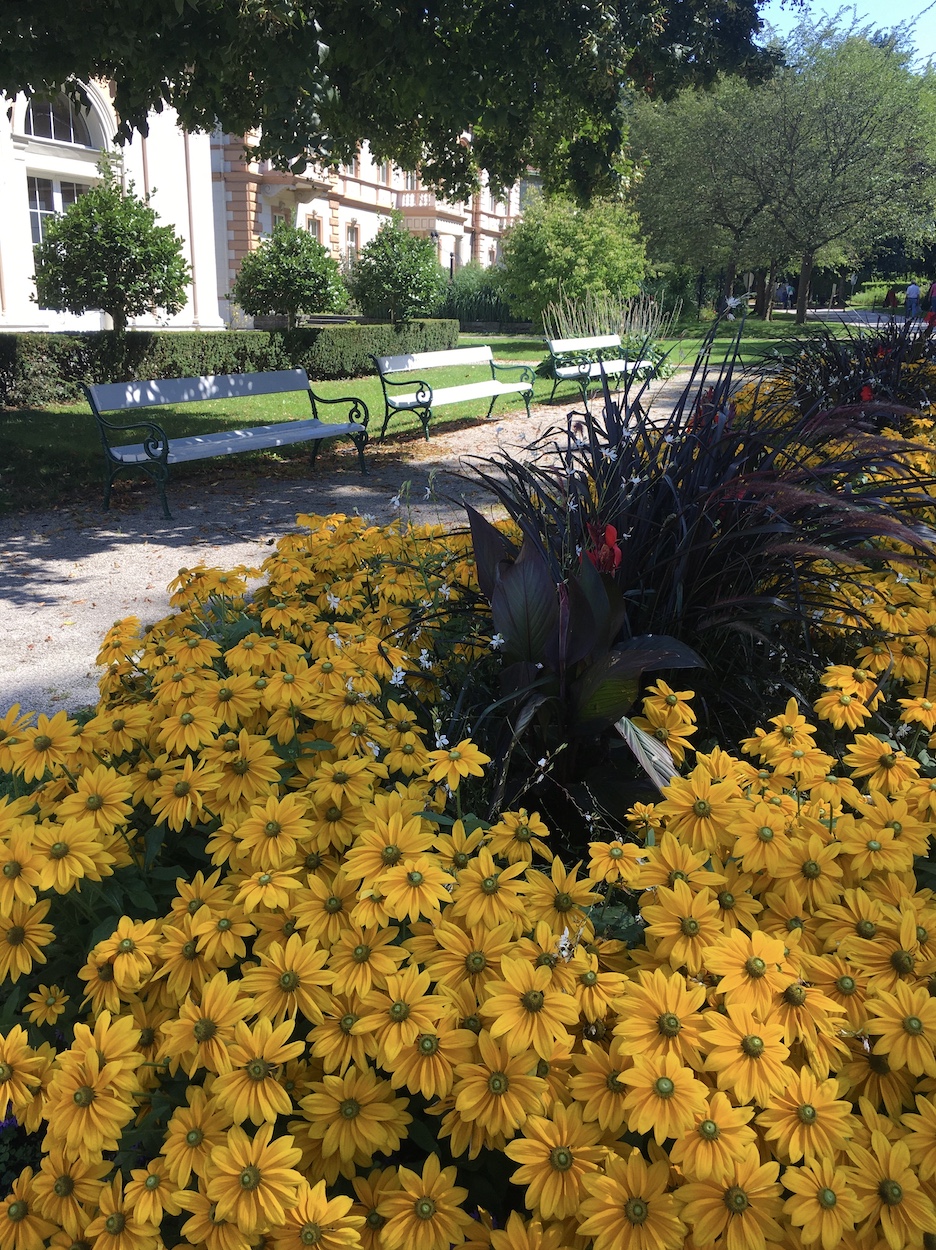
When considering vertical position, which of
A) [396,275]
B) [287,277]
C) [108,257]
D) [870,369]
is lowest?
[870,369]

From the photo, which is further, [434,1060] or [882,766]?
[882,766]

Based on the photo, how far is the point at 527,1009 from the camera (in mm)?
994

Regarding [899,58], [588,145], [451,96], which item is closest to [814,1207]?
[451,96]

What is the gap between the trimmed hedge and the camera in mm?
13404

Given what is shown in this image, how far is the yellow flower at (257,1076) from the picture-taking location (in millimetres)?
944

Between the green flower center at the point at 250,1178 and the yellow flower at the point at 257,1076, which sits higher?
the yellow flower at the point at 257,1076

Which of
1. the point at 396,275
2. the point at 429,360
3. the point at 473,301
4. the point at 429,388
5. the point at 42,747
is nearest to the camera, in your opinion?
the point at 42,747

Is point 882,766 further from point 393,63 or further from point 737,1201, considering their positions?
point 393,63

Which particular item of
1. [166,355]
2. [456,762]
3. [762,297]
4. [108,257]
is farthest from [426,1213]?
[762,297]

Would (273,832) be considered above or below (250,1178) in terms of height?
above

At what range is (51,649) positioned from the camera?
4.78m

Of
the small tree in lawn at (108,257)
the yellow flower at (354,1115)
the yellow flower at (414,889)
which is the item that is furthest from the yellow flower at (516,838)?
the small tree in lawn at (108,257)

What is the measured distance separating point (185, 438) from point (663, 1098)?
8419mm

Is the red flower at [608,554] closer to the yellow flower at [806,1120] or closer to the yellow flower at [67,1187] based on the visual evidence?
the yellow flower at [806,1120]
